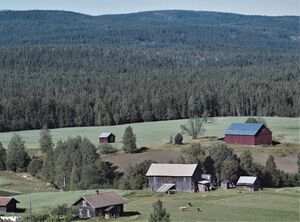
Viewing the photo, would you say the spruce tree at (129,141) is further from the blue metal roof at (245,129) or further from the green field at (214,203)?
the green field at (214,203)

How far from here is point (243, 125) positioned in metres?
91.6

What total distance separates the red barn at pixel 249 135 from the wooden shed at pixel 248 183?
78.5 feet

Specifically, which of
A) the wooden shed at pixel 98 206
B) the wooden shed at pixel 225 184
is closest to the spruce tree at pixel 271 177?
the wooden shed at pixel 225 184

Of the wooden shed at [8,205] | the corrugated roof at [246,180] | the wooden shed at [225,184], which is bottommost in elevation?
the wooden shed at [225,184]

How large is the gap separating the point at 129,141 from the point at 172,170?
17166 millimetres

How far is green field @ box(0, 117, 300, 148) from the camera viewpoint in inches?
3831

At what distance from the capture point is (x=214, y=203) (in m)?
53.9

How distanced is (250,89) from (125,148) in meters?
65.3

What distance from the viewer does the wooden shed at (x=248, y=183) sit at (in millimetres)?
62656

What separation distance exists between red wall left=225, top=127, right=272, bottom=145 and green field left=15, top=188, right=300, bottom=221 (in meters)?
26.9

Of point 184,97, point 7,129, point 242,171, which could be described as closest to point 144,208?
point 242,171

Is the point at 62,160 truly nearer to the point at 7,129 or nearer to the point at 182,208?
the point at 182,208

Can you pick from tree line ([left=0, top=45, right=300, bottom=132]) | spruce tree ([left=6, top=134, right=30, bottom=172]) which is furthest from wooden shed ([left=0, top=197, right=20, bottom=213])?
tree line ([left=0, top=45, right=300, bottom=132])

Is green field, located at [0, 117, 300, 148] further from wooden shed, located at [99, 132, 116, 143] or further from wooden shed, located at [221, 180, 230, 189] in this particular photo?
wooden shed, located at [221, 180, 230, 189]
